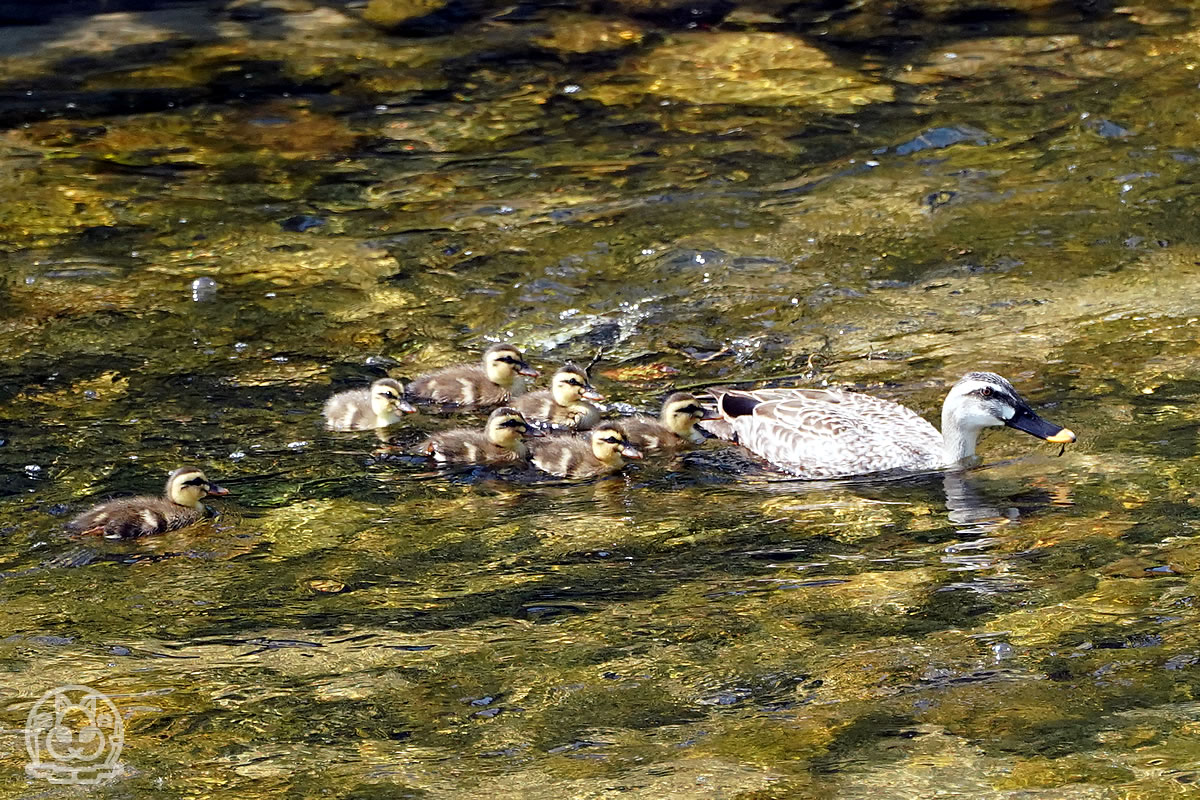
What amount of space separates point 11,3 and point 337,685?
38.9ft

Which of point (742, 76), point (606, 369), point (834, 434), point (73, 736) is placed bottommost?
point (606, 369)

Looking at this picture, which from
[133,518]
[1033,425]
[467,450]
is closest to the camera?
[133,518]

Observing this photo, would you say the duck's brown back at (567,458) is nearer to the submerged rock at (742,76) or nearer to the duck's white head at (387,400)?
the duck's white head at (387,400)

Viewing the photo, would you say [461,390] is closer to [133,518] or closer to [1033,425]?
[133,518]

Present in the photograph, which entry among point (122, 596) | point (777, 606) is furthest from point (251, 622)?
point (777, 606)

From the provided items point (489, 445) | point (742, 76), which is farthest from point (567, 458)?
point (742, 76)

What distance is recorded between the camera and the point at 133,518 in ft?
21.7

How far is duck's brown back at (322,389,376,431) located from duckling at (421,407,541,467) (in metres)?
0.35

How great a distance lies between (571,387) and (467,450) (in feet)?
2.49

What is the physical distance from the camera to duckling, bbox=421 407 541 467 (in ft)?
24.5

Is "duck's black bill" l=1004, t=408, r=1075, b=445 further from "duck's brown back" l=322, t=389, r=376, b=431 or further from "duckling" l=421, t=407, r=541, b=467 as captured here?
"duck's brown back" l=322, t=389, r=376, b=431

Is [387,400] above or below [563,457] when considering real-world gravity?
above

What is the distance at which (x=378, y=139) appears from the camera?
39.3ft

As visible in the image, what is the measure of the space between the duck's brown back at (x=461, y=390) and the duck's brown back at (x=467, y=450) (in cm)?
60
